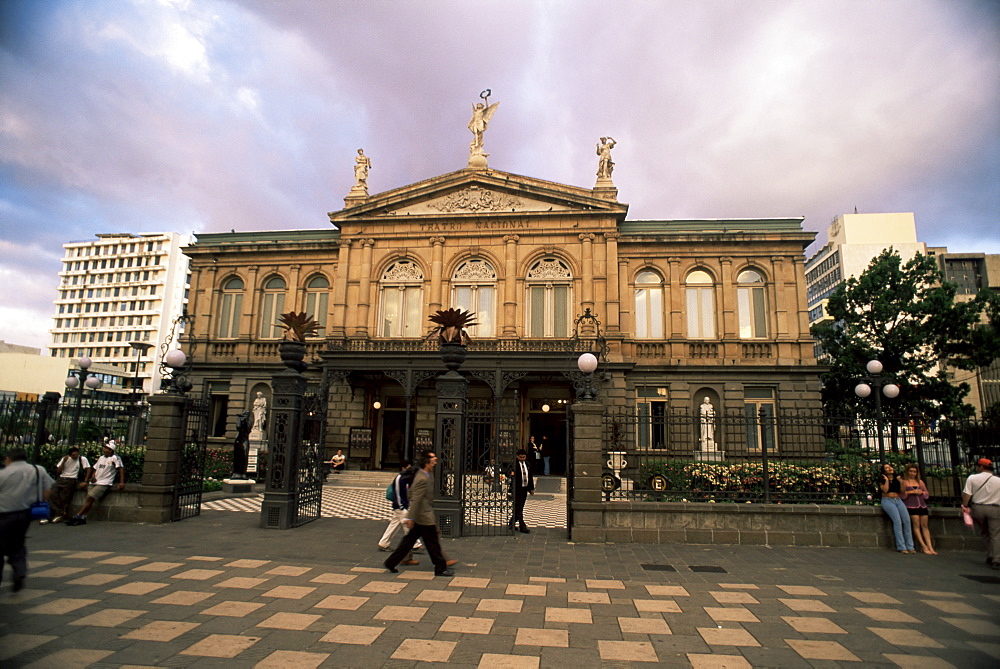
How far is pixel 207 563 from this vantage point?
8.66 m

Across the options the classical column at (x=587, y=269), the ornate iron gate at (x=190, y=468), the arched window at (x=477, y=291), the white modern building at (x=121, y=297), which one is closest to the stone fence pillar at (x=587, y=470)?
the ornate iron gate at (x=190, y=468)

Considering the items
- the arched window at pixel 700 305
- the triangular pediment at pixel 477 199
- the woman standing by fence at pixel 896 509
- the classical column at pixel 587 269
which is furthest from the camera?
the triangular pediment at pixel 477 199

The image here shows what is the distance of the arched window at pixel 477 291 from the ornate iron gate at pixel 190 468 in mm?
14380

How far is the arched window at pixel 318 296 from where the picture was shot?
94.0 ft

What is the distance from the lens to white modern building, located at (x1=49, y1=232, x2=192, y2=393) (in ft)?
264

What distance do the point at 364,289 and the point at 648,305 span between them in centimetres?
1358

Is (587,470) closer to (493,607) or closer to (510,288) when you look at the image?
(493,607)

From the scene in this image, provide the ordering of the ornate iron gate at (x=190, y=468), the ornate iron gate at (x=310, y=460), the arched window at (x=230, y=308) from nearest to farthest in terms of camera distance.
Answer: the ornate iron gate at (x=190, y=468), the ornate iron gate at (x=310, y=460), the arched window at (x=230, y=308)

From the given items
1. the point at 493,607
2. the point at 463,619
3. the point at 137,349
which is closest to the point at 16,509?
the point at 463,619

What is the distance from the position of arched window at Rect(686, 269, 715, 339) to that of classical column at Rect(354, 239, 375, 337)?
15201 mm

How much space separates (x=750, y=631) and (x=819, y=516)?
19.9 ft

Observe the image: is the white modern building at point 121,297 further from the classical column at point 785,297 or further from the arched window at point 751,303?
the classical column at point 785,297

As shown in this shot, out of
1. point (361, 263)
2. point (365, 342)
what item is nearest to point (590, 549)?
point (365, 342)

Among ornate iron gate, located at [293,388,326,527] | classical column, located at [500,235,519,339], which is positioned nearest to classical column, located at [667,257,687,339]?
classical column, located at [500,235,519,339]
